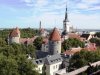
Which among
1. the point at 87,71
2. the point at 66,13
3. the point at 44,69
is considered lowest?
the point at 44,69

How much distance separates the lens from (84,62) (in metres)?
28.3

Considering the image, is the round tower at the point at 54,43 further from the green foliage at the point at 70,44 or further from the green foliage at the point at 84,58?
the green foliage at the point at 84,58

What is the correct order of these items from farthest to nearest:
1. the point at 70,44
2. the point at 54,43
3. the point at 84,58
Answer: the point at 70,44
the point at 54,43
the point at 84,58

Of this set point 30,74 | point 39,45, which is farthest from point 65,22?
point 30,74

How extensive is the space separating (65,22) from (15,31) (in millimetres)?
17204

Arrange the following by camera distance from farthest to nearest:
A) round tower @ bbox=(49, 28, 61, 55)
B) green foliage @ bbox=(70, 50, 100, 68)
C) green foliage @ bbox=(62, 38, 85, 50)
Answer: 1. green foliage @ bbox=(62, 38, 85, 50)
2. round tower @ bbox=(49, 28, 61, 55)
3. green foliage @ bbox=(70, 50, 100, 68)

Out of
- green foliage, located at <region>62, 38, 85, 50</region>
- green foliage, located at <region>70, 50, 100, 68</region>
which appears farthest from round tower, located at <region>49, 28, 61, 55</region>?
green foliage, located at <region>70, 50, 100, 68</region>

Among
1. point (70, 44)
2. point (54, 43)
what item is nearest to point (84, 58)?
point (54, 43)

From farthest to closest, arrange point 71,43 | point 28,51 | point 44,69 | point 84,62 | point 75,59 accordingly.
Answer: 1. point 71,43
2. point 28,51
3. point 44,69
4. point 75,59
5. point 84,62

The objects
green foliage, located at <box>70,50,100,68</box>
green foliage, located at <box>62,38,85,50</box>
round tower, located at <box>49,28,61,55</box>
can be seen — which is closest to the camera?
green foliage, located at <box>70,50,100,68</box>

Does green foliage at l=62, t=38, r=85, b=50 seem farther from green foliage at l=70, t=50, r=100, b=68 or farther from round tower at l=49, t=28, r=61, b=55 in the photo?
green foliage at l=70, t=50, r=100, b=68

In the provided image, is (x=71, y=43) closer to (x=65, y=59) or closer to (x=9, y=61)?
(x=65, y=59)

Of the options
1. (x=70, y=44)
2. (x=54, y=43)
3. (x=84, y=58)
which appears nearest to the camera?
(x=84, y=58)

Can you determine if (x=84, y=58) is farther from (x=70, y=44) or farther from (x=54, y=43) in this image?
(x=70, y=44)
